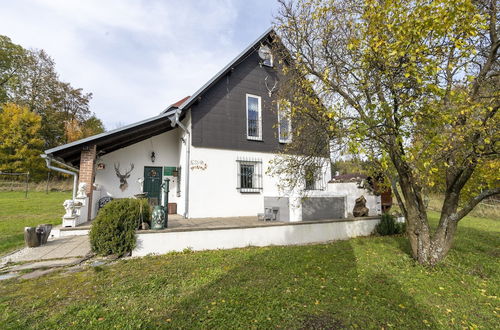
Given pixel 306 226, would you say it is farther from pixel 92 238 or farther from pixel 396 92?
pixel 92 238

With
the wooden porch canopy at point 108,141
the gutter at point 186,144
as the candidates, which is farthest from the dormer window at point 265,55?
the wooden porch canopy at point 108,141

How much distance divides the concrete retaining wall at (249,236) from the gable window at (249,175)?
3.85 m

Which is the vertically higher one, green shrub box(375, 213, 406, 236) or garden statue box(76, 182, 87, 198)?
garden statue box(76, 182, 87, 198)

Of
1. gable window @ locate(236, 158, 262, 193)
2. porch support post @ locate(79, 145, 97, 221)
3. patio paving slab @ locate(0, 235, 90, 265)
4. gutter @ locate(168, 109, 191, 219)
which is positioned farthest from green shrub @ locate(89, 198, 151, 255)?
gable window @ locate(236, 158, 262, 193)

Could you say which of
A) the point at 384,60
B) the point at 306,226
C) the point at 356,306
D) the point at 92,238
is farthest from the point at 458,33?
the point at 92,238

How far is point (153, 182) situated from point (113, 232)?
5881mm

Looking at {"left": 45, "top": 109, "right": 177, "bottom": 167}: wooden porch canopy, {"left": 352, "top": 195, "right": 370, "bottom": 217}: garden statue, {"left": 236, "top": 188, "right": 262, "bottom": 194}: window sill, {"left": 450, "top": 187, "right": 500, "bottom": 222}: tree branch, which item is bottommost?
{"left": 352, "top": 195, "right": 370, "bottom": 217}: garden statue

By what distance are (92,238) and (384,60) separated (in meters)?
6.66

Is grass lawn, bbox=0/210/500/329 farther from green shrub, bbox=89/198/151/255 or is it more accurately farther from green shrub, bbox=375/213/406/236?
green shrub, bbox=375/213/406/236

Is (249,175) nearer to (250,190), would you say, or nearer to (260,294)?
(250,190)

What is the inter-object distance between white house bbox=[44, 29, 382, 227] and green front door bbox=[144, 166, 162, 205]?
0.04 metres

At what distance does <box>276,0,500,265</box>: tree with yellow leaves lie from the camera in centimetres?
328

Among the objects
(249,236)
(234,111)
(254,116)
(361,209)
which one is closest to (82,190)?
(249,236)

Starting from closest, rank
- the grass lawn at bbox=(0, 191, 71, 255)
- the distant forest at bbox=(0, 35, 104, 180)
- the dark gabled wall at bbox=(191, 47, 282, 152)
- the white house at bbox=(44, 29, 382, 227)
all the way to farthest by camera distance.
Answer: the grass lawn at bbox=(0, 191, 71, 255) → the white house at bbox=(44, 29, 382, 227) → the dark gabled wall at bbox=(191, 47, 282, 152) → the distant forest at bbox=(0, 35, 104, 180)
